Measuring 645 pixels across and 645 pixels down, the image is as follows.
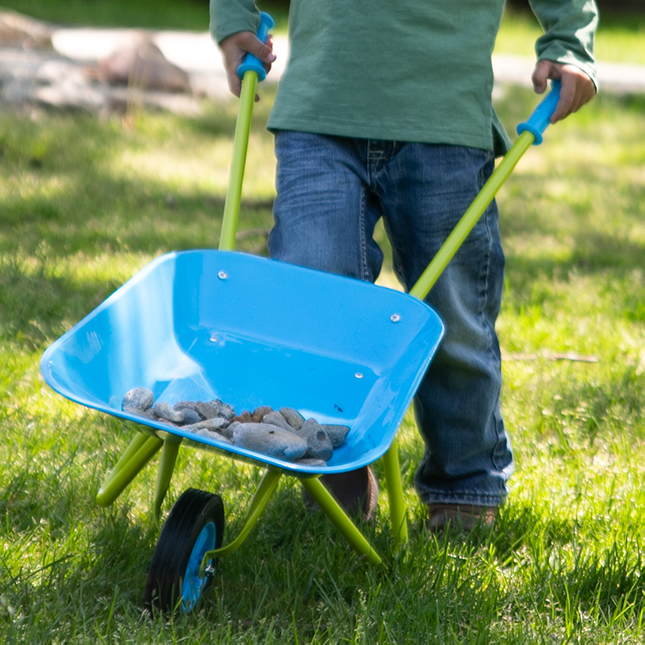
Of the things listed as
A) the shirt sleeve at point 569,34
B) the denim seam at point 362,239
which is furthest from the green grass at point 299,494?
the shirt sleeve at point 569,34

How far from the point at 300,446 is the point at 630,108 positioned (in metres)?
6.73

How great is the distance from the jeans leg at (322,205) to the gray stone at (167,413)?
1.40ft

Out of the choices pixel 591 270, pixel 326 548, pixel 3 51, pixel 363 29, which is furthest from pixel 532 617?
pixel 3 51

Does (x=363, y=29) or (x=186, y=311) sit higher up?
(x=363, y=29)

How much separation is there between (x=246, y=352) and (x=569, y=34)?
95cm

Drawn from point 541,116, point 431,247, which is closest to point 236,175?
point 431,247

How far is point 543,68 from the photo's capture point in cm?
187

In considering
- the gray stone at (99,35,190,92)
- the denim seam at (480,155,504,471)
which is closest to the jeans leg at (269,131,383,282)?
the denim seam at (480,155,504,471)

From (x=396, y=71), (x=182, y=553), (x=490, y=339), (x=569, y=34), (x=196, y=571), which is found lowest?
(x=196, y=571)

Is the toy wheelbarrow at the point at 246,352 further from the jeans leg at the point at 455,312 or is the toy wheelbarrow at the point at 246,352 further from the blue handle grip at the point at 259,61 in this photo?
the jeans leg at the point at 455,312

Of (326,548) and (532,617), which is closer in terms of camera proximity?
(532,617)

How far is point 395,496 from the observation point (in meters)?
1.73

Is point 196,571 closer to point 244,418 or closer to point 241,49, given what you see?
point 244,418

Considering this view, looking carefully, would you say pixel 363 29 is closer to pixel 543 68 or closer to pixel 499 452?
pixel 543 68
